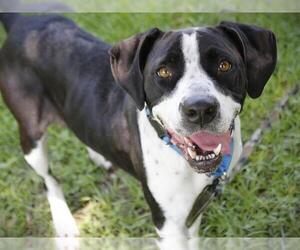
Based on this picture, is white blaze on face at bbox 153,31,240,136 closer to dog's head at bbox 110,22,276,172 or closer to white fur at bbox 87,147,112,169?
dog's head at bbox 110,22,276,172

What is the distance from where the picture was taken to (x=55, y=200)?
358 centimetres

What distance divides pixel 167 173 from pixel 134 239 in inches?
31.7

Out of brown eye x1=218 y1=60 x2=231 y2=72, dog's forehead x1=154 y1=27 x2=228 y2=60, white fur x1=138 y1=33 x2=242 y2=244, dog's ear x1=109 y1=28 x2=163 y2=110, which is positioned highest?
dog's forehead x1=154 y1=27 x2=228 y2=60

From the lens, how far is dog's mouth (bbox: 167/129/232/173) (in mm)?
2607

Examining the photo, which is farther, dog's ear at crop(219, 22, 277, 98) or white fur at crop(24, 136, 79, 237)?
white fur at crop(24, 136, 79, 237)

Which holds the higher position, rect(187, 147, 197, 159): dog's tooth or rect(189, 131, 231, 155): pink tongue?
rect(189, 131, 231, 155): pink tongue

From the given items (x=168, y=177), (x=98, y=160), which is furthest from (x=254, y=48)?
(x=98, y=160)

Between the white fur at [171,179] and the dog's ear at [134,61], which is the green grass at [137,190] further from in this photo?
the dog's ear at [134,61]

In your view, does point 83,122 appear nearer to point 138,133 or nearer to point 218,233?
point 138,133

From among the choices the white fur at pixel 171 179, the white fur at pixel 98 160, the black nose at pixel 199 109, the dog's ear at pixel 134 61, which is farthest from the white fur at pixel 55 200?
the black nose at pixel 199 109

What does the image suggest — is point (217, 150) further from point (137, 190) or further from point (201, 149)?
point (137, 190)

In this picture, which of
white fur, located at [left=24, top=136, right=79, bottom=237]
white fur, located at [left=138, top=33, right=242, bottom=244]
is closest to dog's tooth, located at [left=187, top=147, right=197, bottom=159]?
white fur, located at [left=138, top=33, right=242, bottom=244]

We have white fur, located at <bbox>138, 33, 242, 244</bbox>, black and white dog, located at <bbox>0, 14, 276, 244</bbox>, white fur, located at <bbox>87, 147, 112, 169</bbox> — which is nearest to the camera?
black and white dog, located at <bbox>0, 14, 276, 244</bbox>

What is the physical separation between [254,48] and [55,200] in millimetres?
1451
